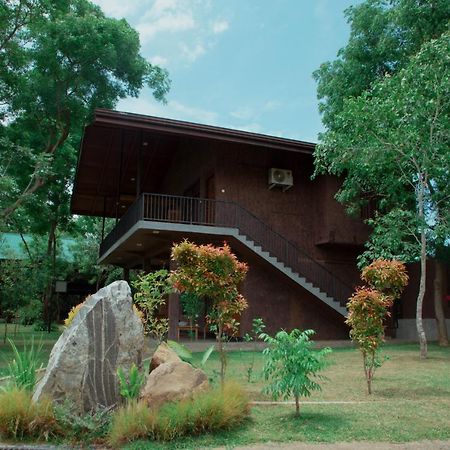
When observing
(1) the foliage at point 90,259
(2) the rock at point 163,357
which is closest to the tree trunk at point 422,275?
(2) the rock at point 163,357

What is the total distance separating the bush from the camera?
575 cm

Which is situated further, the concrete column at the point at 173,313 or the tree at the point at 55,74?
the tree at the point at 55,74

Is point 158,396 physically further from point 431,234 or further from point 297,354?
point 431,234

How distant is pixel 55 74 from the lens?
2120cm

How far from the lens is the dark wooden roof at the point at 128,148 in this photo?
51.2ft

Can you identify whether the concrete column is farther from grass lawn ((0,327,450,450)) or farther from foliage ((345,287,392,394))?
foliage ((345,287,392,394))

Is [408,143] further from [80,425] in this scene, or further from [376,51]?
[80,425]

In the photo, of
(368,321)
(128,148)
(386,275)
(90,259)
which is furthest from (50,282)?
(368,321)

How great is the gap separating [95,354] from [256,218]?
1082cm

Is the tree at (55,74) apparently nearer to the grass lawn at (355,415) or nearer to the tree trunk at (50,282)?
the tree trunk at (50,282)

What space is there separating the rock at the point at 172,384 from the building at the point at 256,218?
8.94 m

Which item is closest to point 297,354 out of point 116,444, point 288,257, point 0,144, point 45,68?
point 116,444

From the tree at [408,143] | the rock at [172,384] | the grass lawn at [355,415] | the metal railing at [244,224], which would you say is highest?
the tree at [408,143]

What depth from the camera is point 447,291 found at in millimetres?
21000
